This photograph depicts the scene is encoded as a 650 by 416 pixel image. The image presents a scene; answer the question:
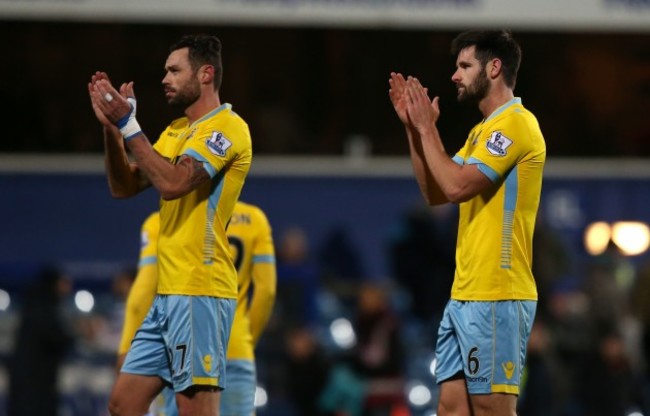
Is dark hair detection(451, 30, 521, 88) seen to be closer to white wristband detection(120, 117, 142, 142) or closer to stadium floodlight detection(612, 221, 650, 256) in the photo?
white wristband detection(120, 117, 142, 142)

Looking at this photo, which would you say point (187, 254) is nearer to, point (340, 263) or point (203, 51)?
point (203, 51)

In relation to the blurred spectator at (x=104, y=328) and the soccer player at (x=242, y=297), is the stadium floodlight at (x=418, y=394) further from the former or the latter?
the soccer player at (x=242, y=297)

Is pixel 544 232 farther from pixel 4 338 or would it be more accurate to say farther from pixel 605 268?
pixel 4 338

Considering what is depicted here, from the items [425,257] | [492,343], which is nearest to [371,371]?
[425,257]

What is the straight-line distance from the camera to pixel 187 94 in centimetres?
644

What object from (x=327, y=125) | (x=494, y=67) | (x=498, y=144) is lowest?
(x=498, y=144)

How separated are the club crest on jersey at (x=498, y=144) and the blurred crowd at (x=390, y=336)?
5.99 meters

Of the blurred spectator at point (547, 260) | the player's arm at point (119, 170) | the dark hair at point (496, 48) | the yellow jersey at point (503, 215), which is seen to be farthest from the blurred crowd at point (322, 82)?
the yellow jersey at point (503, 215)

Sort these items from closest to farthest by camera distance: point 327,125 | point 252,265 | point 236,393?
point 236,393
point 252,265
point 327,125

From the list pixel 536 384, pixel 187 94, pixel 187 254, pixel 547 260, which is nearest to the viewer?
pixel 187 254

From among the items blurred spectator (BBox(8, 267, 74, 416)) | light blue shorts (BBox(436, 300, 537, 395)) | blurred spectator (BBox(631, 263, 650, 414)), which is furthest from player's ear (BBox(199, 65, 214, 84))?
blurred spectator (BBox(631, 263, 650, 414))

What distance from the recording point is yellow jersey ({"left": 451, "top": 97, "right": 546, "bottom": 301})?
597cm

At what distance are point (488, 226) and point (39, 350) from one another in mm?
7202

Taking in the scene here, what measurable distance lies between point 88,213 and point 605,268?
5427 millimetres
